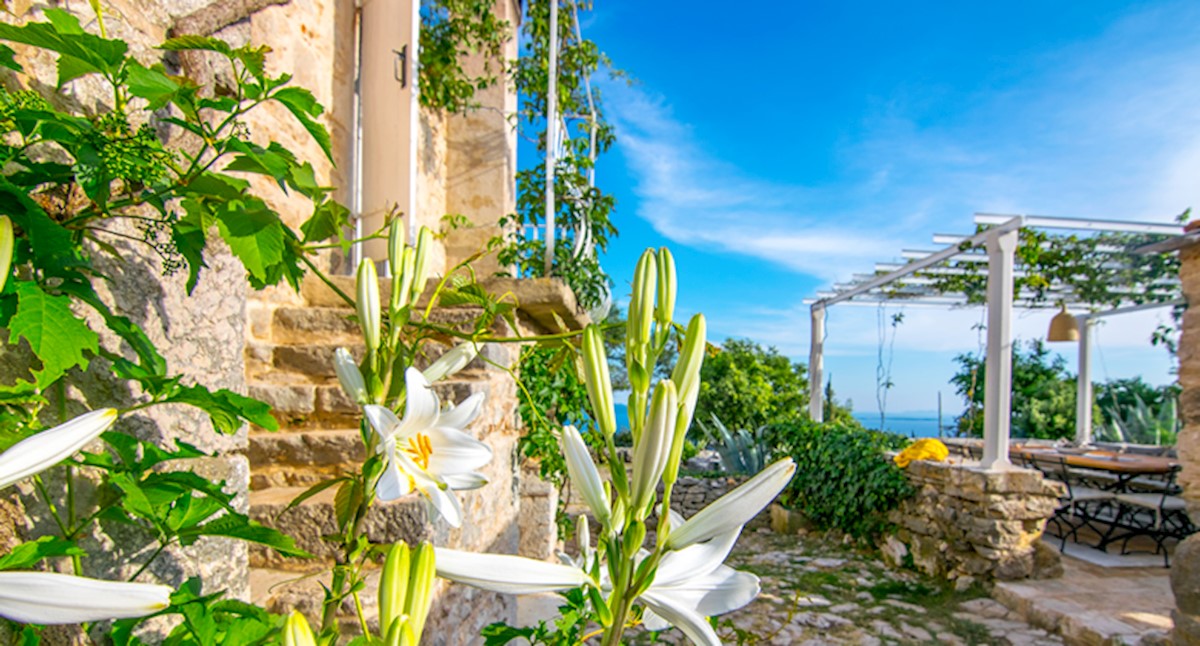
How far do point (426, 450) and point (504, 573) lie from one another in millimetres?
269

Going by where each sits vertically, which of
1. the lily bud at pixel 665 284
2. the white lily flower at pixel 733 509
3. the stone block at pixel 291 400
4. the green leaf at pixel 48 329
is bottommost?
the stone block at pixel 291 400

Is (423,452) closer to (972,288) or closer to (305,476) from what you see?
(305,476)

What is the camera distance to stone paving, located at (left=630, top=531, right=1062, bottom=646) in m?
4.34

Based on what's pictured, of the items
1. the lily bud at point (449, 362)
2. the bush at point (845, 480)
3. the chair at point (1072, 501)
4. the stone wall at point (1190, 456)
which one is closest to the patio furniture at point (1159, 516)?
the chair at point (1072, 501)

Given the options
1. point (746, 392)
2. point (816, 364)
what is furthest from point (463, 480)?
point (746, 392)

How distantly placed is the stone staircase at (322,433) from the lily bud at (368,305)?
29.9 inches

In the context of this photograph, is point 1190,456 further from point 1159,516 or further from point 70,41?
point 70,41

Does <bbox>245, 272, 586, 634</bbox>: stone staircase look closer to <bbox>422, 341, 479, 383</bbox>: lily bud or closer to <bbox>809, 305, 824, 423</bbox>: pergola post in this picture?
<bbox>422, 341, 479, 383</bbox>: lily bud

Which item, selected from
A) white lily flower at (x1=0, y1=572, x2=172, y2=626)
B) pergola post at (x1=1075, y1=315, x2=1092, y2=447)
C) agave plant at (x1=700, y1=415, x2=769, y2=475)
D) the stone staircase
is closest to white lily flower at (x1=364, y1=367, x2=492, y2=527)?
white lily flower at (x1=0, y1=572, x2=172, y2=626)

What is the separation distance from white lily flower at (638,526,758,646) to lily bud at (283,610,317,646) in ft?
0.68

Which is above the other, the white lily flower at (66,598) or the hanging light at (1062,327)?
the hanging light at (1062,327)

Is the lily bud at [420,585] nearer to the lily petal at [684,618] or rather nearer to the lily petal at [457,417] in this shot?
the lily petal at [684,618]

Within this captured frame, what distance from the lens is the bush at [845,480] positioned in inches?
260

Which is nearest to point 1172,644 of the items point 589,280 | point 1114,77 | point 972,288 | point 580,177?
point 589,280
